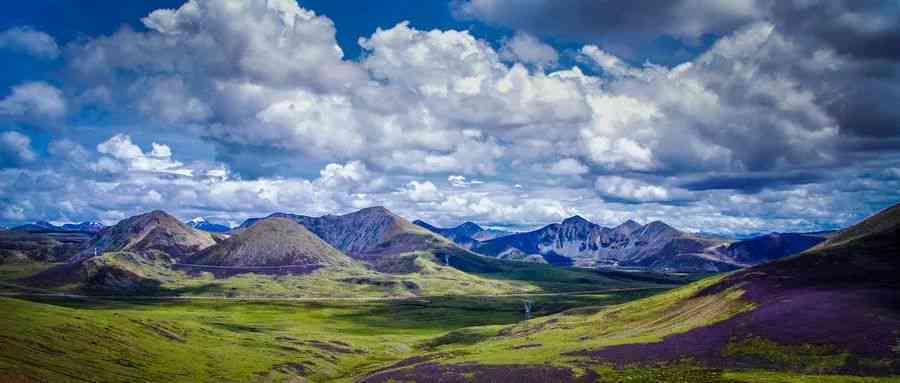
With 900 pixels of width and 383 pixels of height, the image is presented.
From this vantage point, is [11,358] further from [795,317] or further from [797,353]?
[795,317]

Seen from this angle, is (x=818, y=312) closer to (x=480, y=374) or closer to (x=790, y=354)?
(x=790, y=354)

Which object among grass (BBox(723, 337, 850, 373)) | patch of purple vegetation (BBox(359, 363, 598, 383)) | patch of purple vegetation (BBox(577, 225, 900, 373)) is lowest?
patch of purple vegetation (BBox(359, 363, 598, 383))

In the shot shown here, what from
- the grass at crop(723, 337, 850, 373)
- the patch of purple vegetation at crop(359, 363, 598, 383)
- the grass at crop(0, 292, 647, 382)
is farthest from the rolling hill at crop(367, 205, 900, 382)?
the grass at crop(0, 292, 647, 382)

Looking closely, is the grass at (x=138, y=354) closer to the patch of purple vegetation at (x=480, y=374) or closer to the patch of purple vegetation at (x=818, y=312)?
the patch of purple vegetation at (x=480, y=374)

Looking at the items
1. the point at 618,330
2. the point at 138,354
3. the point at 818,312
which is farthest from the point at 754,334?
the point at 138,354

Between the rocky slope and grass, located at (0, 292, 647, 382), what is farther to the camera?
grass, located at (0, 292, 647, 382)

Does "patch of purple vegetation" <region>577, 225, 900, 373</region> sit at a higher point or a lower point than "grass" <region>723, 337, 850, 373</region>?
higher

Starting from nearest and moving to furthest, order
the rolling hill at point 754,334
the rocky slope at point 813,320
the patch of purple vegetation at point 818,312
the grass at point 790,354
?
the grass at point 790,354 < the rolling hill at point 754,334 < the rocky slope at point 813,320 < the patch of purple vegetation at point 818,312

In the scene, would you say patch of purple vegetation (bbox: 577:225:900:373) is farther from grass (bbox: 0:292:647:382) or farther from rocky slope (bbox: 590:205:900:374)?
grass (bbox: 0:292:647:382)

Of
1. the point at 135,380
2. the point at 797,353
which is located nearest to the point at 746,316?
the point at 797,353

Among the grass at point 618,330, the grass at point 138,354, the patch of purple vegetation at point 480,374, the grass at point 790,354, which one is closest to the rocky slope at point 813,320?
the grass at point 790,354

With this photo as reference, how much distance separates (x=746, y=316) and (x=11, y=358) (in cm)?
14278

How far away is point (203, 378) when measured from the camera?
136 m

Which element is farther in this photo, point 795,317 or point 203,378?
point 203,378
